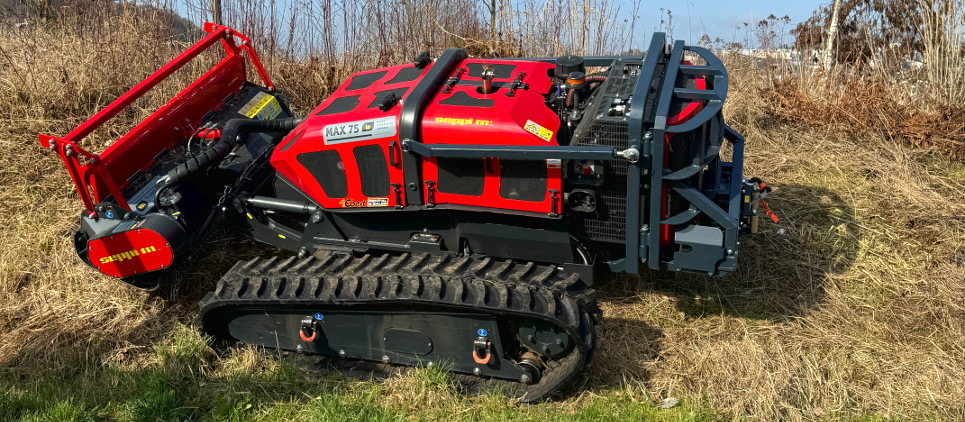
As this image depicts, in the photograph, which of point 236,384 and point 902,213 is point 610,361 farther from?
point 902,213

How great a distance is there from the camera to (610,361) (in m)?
4.88

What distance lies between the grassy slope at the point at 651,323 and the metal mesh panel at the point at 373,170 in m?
1.23

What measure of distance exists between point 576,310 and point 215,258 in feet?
11.4

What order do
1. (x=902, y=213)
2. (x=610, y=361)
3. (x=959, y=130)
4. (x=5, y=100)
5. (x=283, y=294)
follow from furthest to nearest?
(x=959, y=130) → (x=5, y=100) → (x=902, y=213) → (x=610, y=361) → (x=283, y=294)

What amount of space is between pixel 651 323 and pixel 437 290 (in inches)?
76.4

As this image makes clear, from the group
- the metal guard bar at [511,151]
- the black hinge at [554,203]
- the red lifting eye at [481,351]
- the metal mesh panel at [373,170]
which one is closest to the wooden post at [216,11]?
the metal mesh panel at [373,170]

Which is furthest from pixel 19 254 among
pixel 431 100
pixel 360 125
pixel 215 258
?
pixel 431 100

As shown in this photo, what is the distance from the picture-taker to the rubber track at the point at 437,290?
165 inches

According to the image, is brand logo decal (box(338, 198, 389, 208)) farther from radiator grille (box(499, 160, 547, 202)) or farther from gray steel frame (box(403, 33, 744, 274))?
radiator grille (box(499, 160, 547, 202))

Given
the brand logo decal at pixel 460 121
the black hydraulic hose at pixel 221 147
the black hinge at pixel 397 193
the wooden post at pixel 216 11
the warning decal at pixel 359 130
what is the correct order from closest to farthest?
the brand logo decal at pixel 460 121 → the warning decal at pixel 359 130 → the black hinge at pixel 397 193 → the black hydraulic hose at pixel 221 147 → the wooden post at pixel 216 11

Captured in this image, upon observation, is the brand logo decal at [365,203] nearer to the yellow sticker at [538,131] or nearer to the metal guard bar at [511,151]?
the metal guard bar at [511,151]

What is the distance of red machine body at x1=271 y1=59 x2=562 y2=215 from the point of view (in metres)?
4.50

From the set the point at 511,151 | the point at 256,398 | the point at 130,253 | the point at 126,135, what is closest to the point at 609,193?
the point at 511,151

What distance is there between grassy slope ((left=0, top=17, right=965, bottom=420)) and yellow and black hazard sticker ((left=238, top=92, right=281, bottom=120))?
44.7 inches
